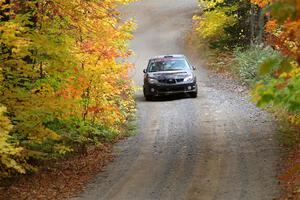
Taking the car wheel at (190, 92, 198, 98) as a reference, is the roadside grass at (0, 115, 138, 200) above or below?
below

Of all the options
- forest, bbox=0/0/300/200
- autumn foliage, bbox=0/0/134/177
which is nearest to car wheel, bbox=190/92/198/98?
forest, bbox=0/0/300/200

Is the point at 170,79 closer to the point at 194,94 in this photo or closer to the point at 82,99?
the point at 194,94

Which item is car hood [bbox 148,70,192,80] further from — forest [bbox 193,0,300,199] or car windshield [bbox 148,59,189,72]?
forest [bbox 193,0,300,199]

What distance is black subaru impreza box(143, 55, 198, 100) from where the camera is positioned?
69.8ft

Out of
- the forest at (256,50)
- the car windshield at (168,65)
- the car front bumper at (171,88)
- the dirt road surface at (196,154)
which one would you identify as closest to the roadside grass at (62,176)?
the dirt road surface at (196,154)

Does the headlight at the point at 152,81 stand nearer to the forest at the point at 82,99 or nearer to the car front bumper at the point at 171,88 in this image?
the car front bumper at the point at 171,88

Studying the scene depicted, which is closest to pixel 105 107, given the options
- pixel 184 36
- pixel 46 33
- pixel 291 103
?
pixel 46 33

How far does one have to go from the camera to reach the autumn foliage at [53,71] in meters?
10.2

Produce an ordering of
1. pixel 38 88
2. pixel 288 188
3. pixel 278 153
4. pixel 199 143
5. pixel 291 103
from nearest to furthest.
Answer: pixel 291 103 → pixel 288 188 → pixel 38 88 → pixel 278 153 → pixel 199 143

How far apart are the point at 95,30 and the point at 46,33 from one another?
5.04 feet

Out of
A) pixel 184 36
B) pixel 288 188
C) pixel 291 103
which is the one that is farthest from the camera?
pixel 184 36

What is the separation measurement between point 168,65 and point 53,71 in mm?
11368

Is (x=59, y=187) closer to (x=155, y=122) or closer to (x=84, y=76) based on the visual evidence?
(x=84, y=76)

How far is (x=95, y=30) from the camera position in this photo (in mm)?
13164
